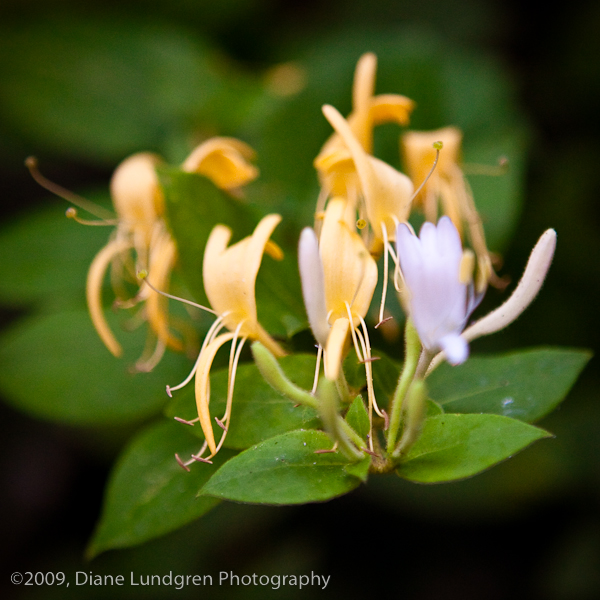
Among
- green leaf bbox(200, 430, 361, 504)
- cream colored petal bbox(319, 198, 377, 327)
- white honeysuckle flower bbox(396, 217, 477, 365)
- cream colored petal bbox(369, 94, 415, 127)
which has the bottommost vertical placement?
green leaf bbox(200, 430, 361, 504)

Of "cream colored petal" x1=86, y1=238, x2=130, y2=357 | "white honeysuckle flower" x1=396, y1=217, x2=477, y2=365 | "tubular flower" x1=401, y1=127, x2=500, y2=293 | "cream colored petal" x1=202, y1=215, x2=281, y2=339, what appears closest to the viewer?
"white honeysuckle flower" x1=396, y1=217, x2=477, y2=365

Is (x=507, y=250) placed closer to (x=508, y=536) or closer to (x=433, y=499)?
(x=433, y=499)

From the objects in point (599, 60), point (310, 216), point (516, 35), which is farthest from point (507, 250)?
point (516, 35)

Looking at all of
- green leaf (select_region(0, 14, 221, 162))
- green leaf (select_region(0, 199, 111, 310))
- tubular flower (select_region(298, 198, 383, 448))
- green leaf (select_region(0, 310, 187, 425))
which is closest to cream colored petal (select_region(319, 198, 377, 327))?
tubular flower (select_region(298, 198, 383, 448))

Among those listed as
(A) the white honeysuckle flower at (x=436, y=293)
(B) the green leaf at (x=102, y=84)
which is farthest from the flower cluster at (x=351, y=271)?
(B) the green leaf at (x=102, y=84)

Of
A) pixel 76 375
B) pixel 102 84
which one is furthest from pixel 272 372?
pixel 102 84

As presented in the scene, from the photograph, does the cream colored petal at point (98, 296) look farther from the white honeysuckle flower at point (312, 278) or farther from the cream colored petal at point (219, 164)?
the white honeysuckle flower at point (312, 278)

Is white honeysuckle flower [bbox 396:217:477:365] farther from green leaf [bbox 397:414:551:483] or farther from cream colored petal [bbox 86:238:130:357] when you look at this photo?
cream colored petal [bbox 86:238:130:357]
